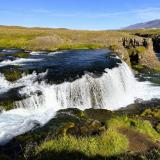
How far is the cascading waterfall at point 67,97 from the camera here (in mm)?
33781

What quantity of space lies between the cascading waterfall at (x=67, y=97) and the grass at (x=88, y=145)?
768 centimetres

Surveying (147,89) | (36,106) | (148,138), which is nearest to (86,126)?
(148,138)

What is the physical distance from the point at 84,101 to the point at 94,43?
180 feet

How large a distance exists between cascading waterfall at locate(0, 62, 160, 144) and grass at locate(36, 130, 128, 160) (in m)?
7.68

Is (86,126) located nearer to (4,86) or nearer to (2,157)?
(2,157)

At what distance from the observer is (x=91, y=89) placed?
45.2 meters

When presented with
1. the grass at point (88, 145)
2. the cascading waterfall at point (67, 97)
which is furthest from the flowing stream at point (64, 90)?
the grass at point (88, 145)

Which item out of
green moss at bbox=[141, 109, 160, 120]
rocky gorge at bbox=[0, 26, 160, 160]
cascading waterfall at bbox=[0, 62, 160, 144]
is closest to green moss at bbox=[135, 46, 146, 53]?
rocky gorge at bbox=[0, 26, 160, 160]

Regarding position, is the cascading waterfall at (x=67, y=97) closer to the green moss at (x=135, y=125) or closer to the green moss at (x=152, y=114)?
the green moss at (x=152, y=114)

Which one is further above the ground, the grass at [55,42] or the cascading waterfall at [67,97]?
the cascading waterfall at [67,97]

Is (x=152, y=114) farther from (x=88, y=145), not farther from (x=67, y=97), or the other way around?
(x=88, y=145)

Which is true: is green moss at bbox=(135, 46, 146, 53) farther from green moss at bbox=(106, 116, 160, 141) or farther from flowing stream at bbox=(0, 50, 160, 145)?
green moss at bbox=(106, 116, 160, 141)

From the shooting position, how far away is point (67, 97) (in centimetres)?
4272

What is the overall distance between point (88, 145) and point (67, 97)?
70.6 ft
